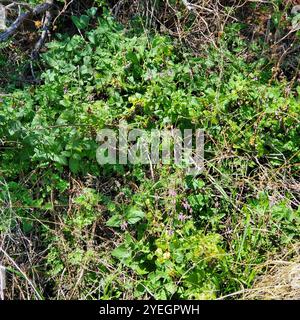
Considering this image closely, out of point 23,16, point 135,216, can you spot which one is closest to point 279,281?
point 135,216

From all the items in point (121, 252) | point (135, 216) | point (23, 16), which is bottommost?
point (121, 252)

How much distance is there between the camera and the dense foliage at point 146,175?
10.5 feet

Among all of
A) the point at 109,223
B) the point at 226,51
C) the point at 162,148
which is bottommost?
the point at 109,223

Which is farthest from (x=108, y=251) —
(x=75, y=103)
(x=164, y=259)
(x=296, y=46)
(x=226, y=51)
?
(x=296, y=46)

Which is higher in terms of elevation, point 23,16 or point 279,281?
point 23,16

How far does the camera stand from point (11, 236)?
10.6ft

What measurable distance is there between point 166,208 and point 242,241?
18.8 inches

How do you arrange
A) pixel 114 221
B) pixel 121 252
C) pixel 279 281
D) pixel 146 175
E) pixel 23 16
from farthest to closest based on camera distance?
pixel 23 16, pixel 146 175, pixel 114 221, pixel 121 252, pixel 279 281

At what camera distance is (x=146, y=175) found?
3.58m

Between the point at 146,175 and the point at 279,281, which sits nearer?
the point at 279,281

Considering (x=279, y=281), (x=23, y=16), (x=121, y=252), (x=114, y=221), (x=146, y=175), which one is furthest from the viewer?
(x=23, y=16)

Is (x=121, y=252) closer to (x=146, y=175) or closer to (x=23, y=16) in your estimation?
(x=146, y=175)

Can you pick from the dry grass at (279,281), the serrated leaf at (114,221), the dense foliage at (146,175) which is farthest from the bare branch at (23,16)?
the dry grass at (279,281)

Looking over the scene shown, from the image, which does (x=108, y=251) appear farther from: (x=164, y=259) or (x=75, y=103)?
(x=75, y=103)
